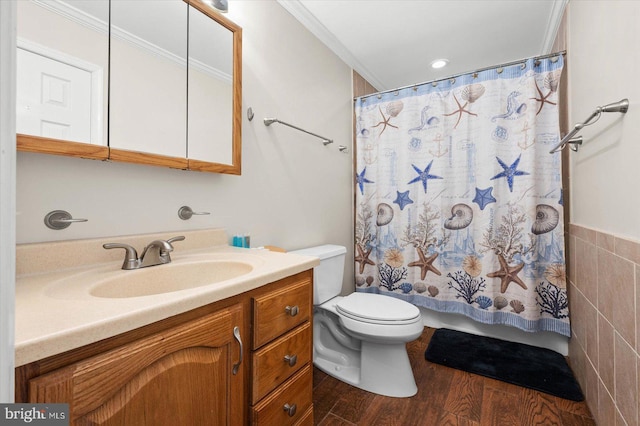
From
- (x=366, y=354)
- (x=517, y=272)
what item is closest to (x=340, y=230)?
(x=366, y=354)

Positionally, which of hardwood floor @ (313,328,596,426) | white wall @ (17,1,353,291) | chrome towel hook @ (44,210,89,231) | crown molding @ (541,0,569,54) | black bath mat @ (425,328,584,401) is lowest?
hardwood floor @ (313,328,596,426)

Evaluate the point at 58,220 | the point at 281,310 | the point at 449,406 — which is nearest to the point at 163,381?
the point at 281,310

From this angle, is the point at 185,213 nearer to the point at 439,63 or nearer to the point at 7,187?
the point at 7,187

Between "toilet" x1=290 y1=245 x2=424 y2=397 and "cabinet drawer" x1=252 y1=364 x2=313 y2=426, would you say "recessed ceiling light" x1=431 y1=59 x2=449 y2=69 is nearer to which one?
"toilet" x1=290 y1=245 x2=424 y2=397

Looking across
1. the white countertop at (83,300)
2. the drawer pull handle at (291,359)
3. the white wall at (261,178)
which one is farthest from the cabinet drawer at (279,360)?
the white wall at (261,178)

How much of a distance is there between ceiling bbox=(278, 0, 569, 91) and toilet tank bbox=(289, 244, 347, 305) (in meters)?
1.50

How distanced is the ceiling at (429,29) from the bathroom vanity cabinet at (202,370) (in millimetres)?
1703

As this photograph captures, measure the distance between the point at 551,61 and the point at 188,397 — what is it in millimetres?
2414

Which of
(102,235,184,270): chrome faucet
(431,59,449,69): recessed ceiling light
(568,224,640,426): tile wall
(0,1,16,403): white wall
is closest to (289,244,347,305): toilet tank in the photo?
(102,235,184,270): chrome faucet

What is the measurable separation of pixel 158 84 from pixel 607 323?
2.01 metres

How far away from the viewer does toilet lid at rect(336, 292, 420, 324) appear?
4.83ft

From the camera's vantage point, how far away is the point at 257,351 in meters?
0.87

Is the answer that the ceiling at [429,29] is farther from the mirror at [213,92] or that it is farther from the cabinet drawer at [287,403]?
the cabinet drawer at [287,403]

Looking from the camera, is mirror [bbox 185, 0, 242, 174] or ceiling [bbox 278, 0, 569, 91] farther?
ceiling [bbox 278, 0, 569, 91]
